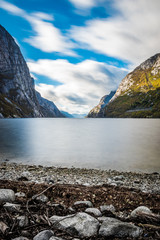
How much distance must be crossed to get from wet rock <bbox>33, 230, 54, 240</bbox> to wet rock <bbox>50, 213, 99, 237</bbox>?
478mm

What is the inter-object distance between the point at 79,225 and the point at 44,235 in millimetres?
1105

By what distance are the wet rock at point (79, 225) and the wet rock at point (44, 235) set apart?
0.48 metres

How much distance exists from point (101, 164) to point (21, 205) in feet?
60.0

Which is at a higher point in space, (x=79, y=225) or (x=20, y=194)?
(x=79, y=225)

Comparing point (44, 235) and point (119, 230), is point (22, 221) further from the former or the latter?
point (119, 230)

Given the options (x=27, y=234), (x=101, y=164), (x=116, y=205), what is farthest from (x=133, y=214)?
(x=101, y=164)

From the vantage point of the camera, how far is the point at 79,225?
5.30 m

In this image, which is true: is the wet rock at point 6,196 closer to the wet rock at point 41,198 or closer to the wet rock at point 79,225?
the wet rock at point 41,198

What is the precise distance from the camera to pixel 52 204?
7.25m

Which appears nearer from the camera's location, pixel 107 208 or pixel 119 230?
pixel 119 230

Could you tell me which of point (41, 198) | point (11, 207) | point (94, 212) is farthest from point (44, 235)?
point (41, 198)

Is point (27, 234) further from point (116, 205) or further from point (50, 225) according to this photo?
point (116, 205)

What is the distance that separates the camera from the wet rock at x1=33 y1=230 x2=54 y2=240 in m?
4.69

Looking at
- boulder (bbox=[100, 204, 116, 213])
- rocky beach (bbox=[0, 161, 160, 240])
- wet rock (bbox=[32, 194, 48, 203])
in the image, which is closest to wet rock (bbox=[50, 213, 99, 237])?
rocky beach (bbox=[0, 161, 160, 240])
